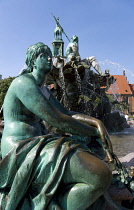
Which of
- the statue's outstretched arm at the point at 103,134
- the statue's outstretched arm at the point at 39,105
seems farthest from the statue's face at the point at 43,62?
the statue's outstretched arm at the point at 103,134

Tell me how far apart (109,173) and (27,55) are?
4.54 feet

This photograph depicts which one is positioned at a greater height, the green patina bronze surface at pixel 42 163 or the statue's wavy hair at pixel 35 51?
the statue's wavy hair at pixel 35 51

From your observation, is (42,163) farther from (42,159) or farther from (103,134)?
(103,134)

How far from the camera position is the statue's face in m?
2.08

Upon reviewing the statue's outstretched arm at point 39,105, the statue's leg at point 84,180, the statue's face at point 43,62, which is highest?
the statue's face at point 43,62

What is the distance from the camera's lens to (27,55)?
2.16m

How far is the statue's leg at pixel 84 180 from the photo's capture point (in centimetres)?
165

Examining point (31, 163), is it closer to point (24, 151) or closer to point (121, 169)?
point (24, 151)

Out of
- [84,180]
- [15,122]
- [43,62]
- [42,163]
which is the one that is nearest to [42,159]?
[42,163]

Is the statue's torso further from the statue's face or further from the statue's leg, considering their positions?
the statue's leg

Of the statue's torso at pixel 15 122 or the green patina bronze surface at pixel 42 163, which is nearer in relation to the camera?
the green patina bronze surface at pixel 42 163

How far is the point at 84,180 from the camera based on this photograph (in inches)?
66.4

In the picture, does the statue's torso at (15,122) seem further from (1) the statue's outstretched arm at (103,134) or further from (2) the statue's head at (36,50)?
(1) the statue's outstretched arm at (103,134)

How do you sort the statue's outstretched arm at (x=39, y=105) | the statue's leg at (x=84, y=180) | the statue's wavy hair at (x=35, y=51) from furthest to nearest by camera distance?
1. the statue's wavy hair at (x=35, y=51)
2. the statue's outstretched arm at (x=39, y=105)
3. the statue's leg at (x=84, y=180)
